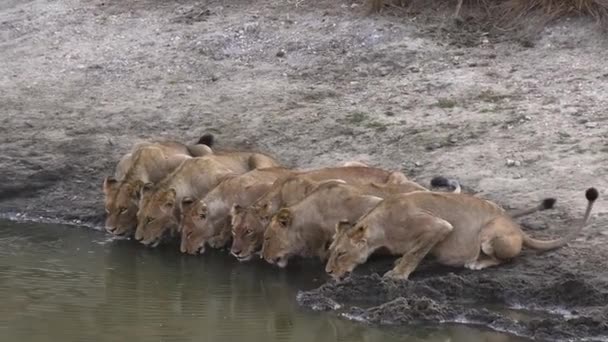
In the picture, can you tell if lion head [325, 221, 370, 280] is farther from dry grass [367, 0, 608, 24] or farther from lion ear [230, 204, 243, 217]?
dry grass [367, 0, 608, 24]

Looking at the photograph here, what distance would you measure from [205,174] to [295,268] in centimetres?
144

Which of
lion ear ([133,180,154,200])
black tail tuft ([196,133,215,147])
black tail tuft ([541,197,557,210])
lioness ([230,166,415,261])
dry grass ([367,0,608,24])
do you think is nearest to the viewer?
black tail tuft ([541,197,557,210])

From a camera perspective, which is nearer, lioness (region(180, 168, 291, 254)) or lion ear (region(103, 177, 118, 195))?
lioness (region(180, 168, 291, 254))

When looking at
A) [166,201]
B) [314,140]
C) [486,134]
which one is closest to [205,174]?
[166,201]

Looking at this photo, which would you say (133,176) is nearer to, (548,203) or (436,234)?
(436,234)

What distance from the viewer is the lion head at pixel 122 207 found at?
11867 mm

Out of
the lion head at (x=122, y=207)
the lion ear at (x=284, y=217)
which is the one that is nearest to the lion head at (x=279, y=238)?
the lion ear at (x=284, y=217)

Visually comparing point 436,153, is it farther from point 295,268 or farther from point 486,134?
point 295,268

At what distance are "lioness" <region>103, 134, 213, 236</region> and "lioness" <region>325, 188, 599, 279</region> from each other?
2.38 m

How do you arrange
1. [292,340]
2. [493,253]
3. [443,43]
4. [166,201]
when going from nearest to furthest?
[292,340]
[493,253]
[166,201]
[443,43]

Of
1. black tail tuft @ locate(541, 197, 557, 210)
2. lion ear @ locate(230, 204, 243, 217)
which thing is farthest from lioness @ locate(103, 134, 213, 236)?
black tail tuft @ locate(541, 197, 557, 210)

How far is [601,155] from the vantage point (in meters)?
11.5

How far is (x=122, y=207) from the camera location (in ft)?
38.9

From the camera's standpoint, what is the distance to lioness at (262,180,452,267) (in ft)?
34.6
